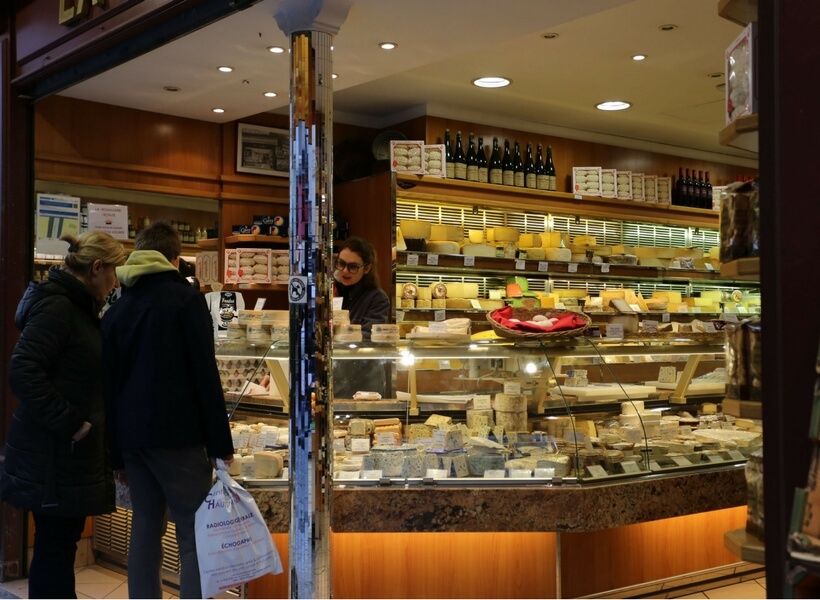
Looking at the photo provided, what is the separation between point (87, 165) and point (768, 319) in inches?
209

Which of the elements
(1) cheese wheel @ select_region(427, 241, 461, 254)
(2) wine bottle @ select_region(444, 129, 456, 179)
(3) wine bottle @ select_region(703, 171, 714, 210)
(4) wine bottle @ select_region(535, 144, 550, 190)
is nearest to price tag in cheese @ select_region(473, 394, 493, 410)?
(1) cheese wheel @ select_region(427, 241, 461, 254)

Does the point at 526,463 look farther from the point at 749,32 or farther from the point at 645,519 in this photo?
the point at 749,32

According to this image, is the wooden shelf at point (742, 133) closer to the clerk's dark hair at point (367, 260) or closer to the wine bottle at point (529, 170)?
the clerk's dark hair at point (367, 260)

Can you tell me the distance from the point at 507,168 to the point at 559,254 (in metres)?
0.95

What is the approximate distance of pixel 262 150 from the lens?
7145 mm

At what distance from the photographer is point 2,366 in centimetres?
530

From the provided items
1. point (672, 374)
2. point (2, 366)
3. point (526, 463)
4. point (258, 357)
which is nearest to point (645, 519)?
point (526, 463)

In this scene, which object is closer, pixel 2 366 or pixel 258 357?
pixel 258 357

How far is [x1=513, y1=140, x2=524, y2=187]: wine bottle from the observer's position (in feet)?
26.3

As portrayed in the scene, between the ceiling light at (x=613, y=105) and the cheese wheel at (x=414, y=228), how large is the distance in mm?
2053

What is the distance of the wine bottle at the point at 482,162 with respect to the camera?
7.76 metres

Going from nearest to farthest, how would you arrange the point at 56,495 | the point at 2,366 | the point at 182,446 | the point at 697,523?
the point at 182,446 < the point at 56,495 < the point at 697,523 < the point at 2,366

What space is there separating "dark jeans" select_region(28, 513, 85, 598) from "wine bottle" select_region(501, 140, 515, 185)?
5266 mm

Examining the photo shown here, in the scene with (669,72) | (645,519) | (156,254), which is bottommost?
(645,519)
